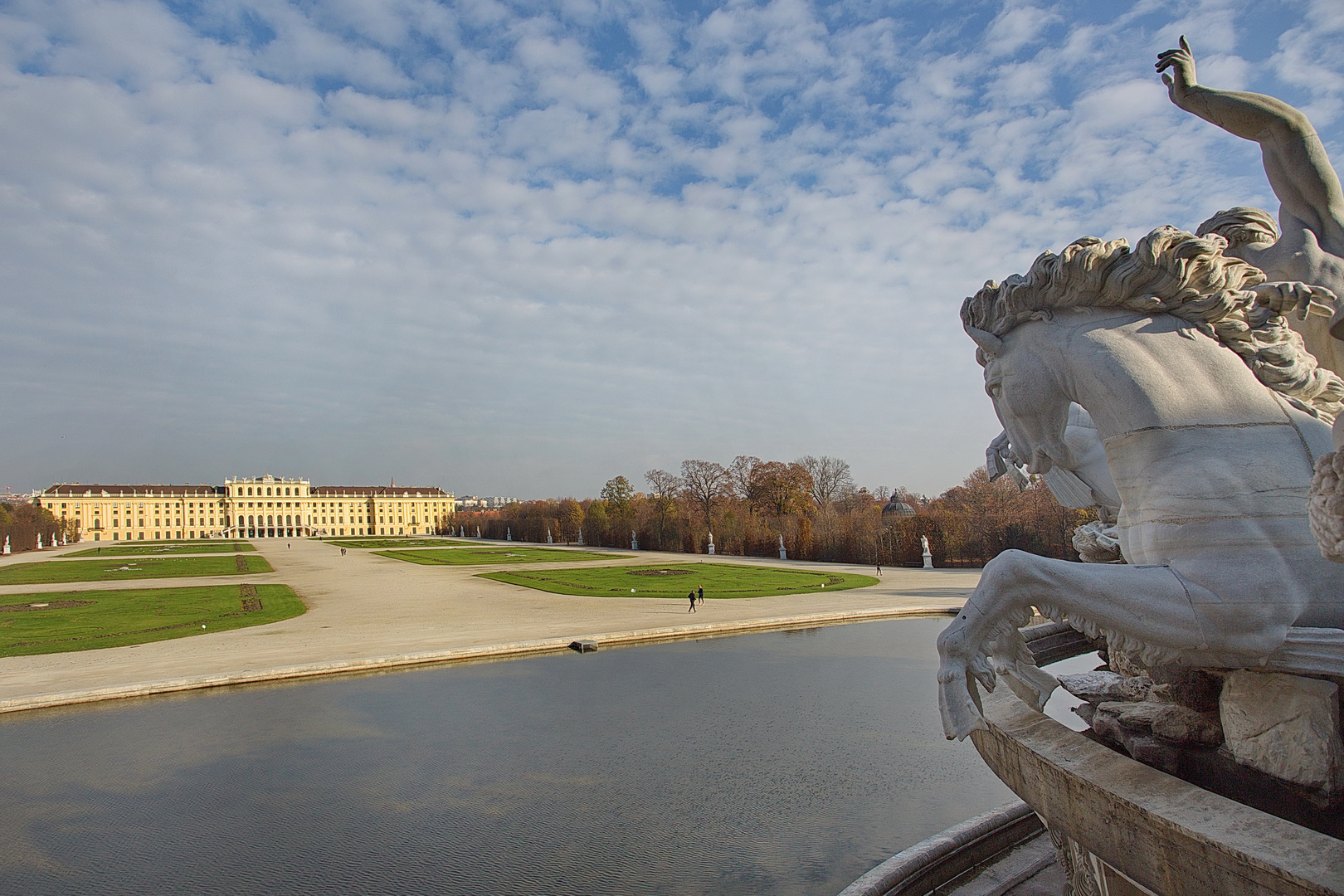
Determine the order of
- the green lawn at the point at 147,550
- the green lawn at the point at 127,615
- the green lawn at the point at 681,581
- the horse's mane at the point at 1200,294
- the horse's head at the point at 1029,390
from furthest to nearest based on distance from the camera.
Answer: the green lawn at the point at 147,550 < the green lawn at the point at 681,581 < the green lawn at the point at 127,615 < the horse's head at the point at 1029,390 < the horse's mane at the point at 1200,294

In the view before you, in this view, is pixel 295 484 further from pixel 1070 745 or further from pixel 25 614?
pixel 1070 745

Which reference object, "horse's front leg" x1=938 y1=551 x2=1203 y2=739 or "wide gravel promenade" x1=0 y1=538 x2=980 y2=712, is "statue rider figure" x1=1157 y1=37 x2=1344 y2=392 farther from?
"wide gravel promenade" x1=0 y1=538 x2=980 y2=712

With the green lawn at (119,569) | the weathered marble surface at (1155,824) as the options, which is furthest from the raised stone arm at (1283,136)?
the green lawn at (119,569)

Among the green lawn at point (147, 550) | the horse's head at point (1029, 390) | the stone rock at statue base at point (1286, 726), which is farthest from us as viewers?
the green lawn at point (147, 550)

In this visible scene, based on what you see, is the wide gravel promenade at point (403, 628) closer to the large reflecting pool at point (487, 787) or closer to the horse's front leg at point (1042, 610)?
the large reflecting pool at point (487, 787)

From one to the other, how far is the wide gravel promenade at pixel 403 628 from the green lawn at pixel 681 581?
4.12ft

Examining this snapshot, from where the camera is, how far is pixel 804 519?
145 ft

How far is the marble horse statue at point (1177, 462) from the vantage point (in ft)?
7.25

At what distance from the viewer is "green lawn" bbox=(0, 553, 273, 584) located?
3159 cm

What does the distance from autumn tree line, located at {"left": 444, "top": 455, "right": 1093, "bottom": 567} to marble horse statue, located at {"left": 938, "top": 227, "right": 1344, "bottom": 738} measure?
18986 mm

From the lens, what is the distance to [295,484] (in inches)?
5207

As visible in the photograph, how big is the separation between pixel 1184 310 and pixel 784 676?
9958mm

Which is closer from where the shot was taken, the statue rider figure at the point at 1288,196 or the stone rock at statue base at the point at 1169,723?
the stone rock at statue base at the point at 1169,723

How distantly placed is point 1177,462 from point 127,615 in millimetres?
23719
